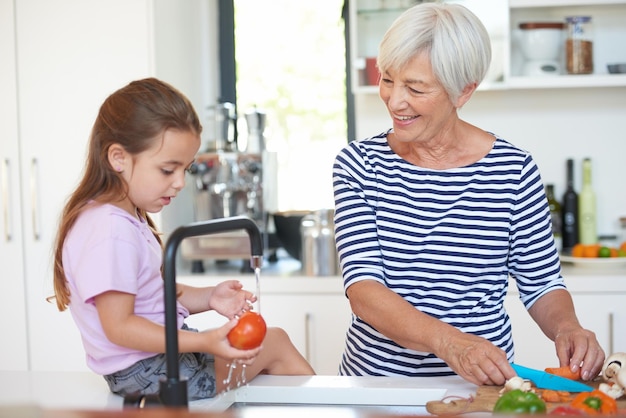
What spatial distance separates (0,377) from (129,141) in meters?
0.50

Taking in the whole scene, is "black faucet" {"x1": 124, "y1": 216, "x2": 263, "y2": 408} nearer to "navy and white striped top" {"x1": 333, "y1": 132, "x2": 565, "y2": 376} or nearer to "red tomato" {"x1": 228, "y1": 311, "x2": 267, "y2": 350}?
"red tomato" {"x1": 228, "y1": 311, "x2": 267, "y2": 350}

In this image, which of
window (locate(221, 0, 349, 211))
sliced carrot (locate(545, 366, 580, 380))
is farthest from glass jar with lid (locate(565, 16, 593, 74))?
sliced carrot (locate(545, 366, 580, 380))

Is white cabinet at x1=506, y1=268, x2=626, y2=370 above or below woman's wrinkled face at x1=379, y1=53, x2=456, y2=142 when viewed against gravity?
below

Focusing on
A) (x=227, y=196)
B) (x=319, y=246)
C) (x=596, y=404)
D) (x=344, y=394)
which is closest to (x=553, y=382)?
(x=596, y=404)

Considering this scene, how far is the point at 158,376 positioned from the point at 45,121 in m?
2.05

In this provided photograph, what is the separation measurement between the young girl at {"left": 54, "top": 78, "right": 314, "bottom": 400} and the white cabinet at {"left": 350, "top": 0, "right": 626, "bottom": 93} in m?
1.82

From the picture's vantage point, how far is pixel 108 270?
141 centimetres

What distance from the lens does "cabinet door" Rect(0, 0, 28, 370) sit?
3322mm

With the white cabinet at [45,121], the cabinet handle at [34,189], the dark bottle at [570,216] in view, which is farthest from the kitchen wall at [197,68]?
the dark bottle at [570,216]

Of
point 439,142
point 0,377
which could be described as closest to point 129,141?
point 0,377

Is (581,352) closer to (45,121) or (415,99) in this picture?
(415,99)

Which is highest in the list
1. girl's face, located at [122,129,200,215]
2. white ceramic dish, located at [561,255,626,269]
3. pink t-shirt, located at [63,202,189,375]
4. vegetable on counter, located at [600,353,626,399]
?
girl's face, located at [122,129,200,215]

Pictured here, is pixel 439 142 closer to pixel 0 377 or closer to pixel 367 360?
pixel 367 360

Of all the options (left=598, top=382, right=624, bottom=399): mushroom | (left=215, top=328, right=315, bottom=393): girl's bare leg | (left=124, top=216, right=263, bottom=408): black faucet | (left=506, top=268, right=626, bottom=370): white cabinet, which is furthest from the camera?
(left=506, top=268, right=626, bottom=370): white cabinet
